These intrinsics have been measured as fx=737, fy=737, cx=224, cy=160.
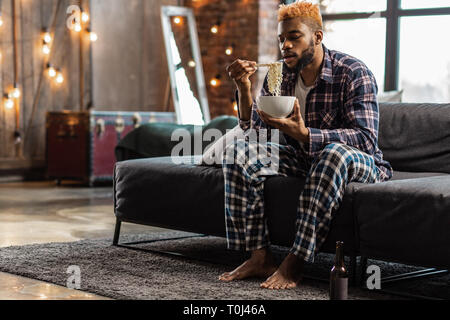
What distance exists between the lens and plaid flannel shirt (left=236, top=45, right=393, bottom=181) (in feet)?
9.24

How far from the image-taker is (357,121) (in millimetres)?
2842

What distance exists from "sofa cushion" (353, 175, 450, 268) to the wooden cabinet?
14.8 feet

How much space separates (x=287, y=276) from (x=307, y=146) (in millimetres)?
504

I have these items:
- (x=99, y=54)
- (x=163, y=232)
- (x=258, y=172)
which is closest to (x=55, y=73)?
(x=99, y=54)

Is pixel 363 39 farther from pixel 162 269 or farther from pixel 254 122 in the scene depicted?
pixel 162 269

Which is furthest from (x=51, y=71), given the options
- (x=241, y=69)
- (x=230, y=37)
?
(x=241, y=69)

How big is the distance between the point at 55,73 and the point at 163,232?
3.61 metres

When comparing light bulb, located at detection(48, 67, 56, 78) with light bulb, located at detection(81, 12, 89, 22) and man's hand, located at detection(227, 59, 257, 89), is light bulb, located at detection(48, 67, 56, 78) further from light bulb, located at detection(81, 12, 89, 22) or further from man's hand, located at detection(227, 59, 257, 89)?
man's hand, located at detection(227, 59, 257, 89)

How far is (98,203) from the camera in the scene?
18.3ft

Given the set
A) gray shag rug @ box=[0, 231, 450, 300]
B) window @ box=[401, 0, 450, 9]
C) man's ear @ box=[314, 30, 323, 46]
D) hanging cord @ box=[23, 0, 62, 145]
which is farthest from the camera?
hanging cord @ box=[23, 0, 62, 145]

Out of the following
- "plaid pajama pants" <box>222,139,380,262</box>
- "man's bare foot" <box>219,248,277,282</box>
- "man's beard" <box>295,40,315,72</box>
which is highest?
"man's beard" <box>295,40,315,72</box>

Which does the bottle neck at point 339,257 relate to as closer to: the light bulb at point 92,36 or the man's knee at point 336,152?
the man's knee at point 336,152

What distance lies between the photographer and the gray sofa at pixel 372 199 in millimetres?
2539

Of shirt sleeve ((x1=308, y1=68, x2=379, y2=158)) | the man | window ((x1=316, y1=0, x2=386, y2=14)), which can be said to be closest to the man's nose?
the man
